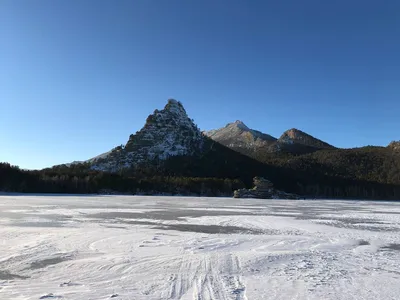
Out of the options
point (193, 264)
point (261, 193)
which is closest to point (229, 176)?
point (261, 193)

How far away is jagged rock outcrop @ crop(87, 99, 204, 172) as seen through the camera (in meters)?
123

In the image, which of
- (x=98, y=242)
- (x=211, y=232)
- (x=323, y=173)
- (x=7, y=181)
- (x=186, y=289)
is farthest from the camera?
(x=323, y=173)

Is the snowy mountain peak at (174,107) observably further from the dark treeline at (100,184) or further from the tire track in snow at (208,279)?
the tire track in snow at (208,279)

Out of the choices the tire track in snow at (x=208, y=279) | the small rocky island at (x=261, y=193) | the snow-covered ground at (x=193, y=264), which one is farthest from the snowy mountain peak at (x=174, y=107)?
the tire track in snow at (x=208, y=279)

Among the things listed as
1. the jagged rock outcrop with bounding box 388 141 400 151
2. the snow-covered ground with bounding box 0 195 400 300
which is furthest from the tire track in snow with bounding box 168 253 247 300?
the jagged rock outcrop with bounding box 388 141 400 151

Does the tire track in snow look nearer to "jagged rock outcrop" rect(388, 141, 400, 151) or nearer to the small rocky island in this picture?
the small rocky island

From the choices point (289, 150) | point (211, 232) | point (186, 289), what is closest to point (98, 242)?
point (211, 232)

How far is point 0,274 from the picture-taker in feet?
27.3

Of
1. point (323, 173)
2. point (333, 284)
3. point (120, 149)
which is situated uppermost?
point (120, 149)

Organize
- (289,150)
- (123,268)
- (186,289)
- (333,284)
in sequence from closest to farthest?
(186,289), (333,284), (123,268), (289,150)

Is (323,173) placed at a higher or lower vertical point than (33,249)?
higher

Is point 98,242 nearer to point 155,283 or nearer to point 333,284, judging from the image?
point 155,283

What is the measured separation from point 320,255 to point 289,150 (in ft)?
589

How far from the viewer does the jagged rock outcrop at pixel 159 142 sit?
404 ft
